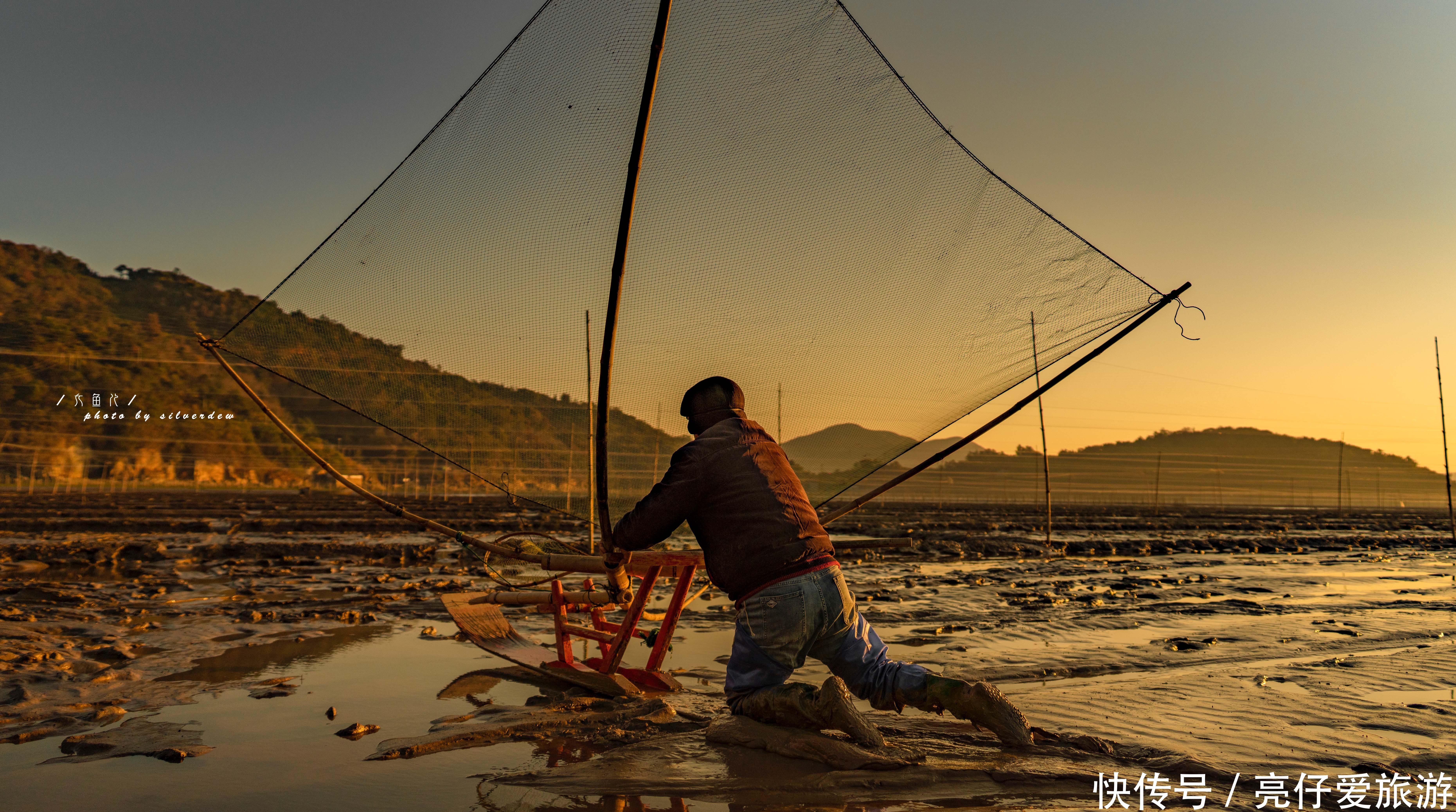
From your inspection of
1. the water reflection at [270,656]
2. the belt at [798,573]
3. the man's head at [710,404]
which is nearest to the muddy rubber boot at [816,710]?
the belt at [798,573]

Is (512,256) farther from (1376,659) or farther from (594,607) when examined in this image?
(1376,659)

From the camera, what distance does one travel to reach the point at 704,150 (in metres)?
4.76

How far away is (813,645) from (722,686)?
179 centimetres

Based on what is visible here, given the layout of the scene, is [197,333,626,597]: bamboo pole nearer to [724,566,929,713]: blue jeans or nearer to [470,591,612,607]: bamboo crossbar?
[470,591,612,607]: bamboo crossbar

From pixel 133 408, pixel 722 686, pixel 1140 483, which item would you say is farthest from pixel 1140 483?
pixel 722 686

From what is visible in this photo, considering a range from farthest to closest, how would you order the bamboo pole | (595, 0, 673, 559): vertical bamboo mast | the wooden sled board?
the wooden sled board < the bamboo pole < (595, 0, 673, 559): vertical bamboo mast

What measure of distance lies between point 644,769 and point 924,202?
3899 millimetres

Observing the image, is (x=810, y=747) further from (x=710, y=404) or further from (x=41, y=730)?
(x=41, y=730)

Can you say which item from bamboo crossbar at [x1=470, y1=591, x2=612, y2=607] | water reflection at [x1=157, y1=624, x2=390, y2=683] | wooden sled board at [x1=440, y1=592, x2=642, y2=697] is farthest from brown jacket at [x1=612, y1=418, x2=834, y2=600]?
water reflection at [x1=157, y1=624, x2=390, y2=683]

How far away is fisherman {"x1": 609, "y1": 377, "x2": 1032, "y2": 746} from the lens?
3.41m

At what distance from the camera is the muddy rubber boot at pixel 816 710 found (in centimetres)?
338

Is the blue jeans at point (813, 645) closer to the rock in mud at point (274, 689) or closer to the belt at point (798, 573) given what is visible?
the belt at point (798, 573)

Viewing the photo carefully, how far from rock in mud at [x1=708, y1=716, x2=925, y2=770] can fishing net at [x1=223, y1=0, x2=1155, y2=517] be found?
82.7 inches

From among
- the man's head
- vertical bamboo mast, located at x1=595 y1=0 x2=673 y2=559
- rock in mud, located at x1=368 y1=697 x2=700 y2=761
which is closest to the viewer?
vertical bamboo mast, located at x1=595 y1=0 x2=673 y2=559
